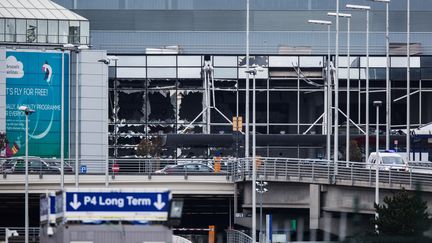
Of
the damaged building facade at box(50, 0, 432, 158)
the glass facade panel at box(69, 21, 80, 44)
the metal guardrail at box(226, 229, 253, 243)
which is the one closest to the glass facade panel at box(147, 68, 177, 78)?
the damaged building facade at box(50, 0, 432, 158)

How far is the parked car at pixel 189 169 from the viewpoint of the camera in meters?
67.2

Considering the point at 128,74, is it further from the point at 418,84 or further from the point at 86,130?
the point at 418,84

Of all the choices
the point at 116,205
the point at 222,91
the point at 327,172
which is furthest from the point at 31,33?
the point at 116,205

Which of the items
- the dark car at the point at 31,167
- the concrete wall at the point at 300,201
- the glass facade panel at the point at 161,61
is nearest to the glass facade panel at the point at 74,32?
the glass facade panel at the point at 161,61

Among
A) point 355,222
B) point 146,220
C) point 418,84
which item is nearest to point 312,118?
point 418,84

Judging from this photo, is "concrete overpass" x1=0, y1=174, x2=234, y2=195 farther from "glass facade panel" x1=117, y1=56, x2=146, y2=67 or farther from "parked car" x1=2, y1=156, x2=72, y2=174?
"glass facade panel" x1=117, y1=56, x2=146, y2=67

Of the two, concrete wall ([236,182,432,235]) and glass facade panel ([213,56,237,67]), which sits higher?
glass facade panel ([213,56,237,67])

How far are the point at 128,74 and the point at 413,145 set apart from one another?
931 inches

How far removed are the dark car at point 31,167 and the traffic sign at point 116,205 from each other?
4177 centimetres

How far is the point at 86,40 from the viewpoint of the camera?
92562mm

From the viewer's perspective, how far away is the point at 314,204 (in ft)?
194

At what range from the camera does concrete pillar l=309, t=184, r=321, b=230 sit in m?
57.3

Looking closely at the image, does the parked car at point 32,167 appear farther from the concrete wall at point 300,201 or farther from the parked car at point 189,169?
the concrete wall at point 300,201

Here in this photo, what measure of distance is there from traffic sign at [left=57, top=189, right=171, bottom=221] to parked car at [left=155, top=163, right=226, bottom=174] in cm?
4343
